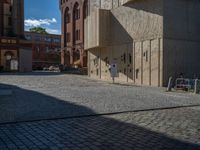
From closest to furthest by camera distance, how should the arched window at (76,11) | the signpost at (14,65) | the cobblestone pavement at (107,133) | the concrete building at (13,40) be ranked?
the cobblestone pavement at (107,133), the signpost at (14,65), the concrete building at (13,40), the arched window at (76,11)

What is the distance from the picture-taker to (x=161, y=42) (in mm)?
23109

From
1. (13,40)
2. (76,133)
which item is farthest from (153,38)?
(13,40)

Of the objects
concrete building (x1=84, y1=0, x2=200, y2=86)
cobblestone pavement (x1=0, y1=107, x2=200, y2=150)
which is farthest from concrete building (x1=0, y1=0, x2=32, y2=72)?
cobblestone pavement (x1=0, y1=107, x2=200, y2=150)

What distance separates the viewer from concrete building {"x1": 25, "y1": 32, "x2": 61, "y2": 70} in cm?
8928

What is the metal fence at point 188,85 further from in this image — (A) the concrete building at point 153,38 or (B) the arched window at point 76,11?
(B) the arched window at point 76,11

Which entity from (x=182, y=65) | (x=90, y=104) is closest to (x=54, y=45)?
(x=182, y=65)

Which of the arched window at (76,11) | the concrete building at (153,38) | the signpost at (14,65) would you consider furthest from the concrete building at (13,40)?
the concrete building at (153,38)

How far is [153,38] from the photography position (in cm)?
2389

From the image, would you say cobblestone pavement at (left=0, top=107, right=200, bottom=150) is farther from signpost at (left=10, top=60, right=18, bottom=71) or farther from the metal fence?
signpost at (left=10, top=60, right=18, bottom=71)

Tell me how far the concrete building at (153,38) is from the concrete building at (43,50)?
2337 inches

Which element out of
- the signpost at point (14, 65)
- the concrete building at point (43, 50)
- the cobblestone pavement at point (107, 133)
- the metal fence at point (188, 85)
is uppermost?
the concrete building at point (43, 50)

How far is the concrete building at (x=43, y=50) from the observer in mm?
89281

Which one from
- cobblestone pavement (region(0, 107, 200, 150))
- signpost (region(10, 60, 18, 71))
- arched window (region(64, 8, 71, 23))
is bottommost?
cobblestone pavement (region(0, 107, 200, 150))

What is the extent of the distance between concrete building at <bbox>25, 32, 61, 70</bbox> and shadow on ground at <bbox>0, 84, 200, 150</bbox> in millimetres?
77452
